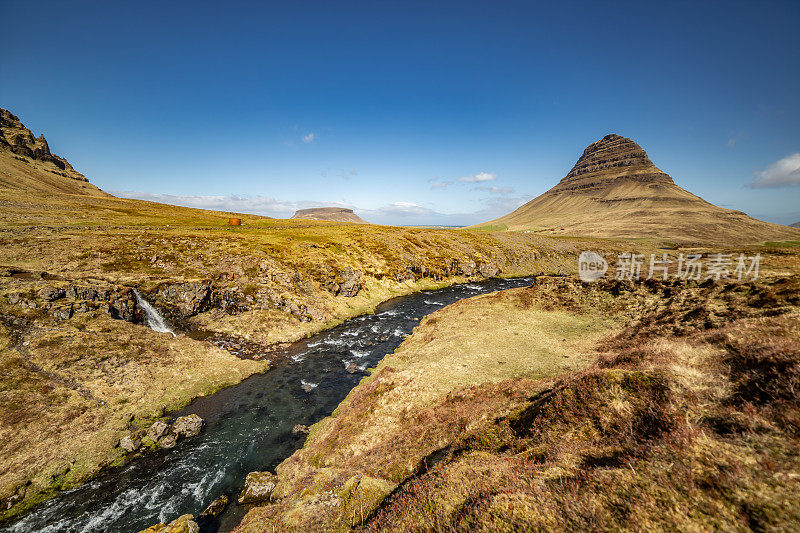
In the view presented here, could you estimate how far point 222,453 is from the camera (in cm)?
2166

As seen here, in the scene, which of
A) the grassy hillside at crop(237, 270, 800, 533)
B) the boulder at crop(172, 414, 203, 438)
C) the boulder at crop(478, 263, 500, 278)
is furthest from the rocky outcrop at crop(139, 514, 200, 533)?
the boulder at crop(478, 263, 500, 278)

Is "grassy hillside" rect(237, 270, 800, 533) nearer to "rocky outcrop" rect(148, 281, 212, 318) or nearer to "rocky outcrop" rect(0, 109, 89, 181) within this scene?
"rocky outcrop" rect(148, 281, 212, 318)

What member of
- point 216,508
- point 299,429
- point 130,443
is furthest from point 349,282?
point 216,508

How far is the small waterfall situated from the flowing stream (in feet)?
56.4

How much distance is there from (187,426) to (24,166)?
25067 cm

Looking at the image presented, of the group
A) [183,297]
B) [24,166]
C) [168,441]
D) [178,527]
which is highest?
[24,166]

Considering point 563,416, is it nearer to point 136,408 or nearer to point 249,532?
point 249,532

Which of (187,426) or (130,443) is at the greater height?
(187,426)

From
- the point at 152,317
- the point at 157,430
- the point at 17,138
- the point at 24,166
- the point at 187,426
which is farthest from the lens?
the point at 17,138

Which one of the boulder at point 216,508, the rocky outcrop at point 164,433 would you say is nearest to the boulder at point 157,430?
the rocky outcrop at point 164,433

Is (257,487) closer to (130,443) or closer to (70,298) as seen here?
(130,443)

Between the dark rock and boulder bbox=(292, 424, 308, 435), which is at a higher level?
the dark rock

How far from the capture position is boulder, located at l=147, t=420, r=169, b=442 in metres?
22.5

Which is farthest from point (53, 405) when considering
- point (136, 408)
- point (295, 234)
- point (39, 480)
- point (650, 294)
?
point (295, 234)
